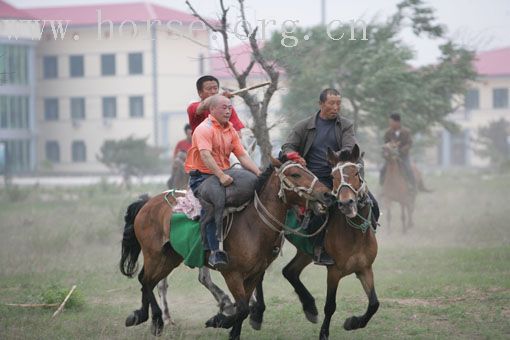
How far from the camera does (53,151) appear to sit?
60.9 meters

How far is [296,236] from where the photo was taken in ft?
32.7

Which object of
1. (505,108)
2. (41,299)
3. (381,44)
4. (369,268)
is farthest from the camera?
(505,108)

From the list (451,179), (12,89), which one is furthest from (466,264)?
(12,89)

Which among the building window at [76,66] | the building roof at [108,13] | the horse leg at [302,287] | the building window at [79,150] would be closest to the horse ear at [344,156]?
the horse leg at [302,287]

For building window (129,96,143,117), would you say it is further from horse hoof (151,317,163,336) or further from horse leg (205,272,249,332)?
horse leg (205,272,249,332)

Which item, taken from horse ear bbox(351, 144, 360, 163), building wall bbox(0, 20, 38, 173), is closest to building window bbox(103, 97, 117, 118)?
building wall bbox(0, 20, 38, 173)

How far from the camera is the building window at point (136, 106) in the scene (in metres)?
58.5

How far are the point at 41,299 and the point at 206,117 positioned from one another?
3688mm

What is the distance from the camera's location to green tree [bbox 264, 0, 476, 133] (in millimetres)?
22438

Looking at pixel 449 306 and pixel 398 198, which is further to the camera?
pixel 398 198

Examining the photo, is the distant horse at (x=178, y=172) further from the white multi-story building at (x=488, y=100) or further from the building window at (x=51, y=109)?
the white multi-story building at (x=488, y=100)

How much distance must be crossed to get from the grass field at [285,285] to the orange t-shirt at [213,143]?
6.20 ft

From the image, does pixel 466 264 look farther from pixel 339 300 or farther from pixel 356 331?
Result: pixel 356 331

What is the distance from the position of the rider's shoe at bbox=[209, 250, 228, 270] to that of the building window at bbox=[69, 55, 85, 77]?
166 feet
